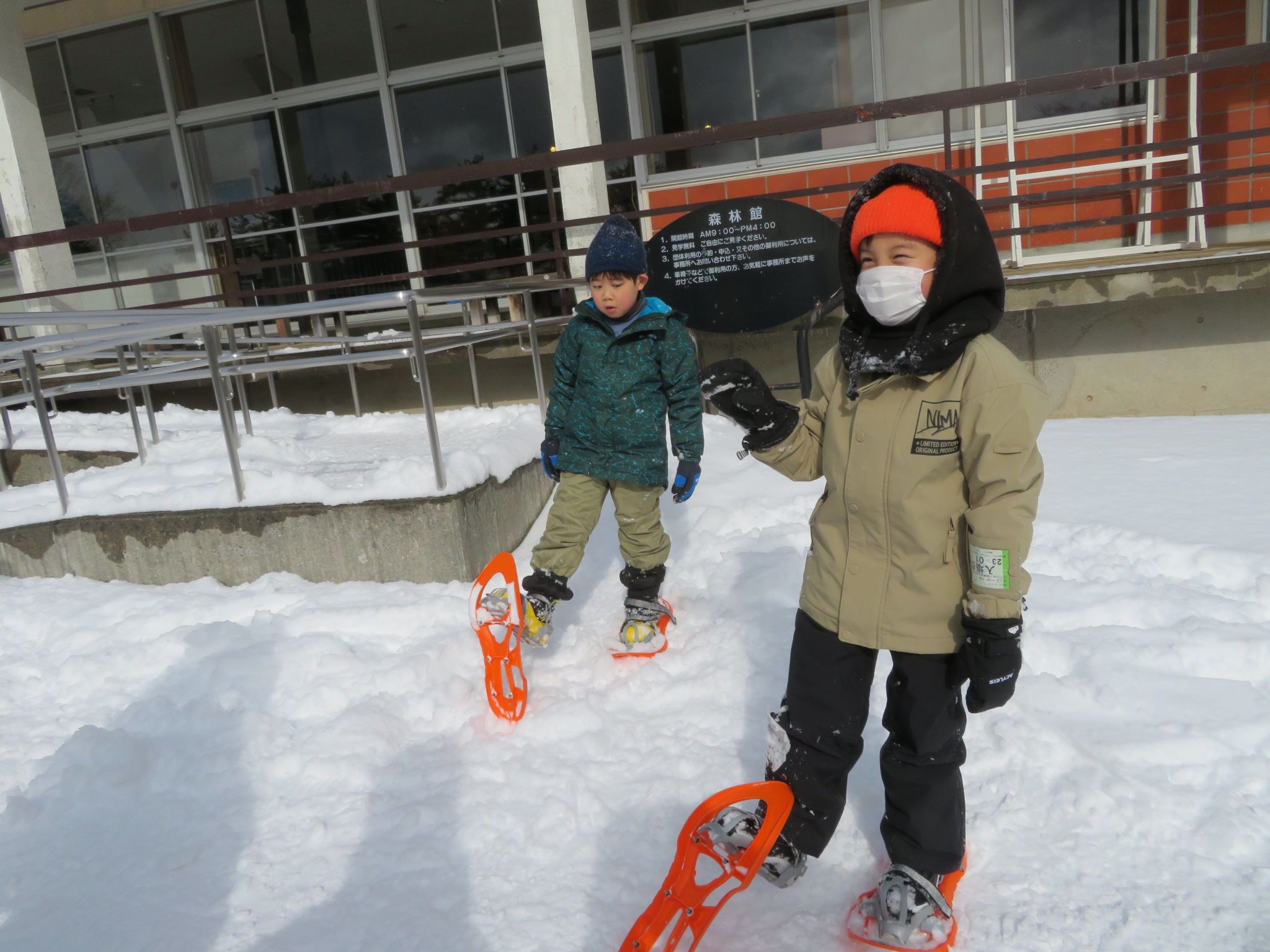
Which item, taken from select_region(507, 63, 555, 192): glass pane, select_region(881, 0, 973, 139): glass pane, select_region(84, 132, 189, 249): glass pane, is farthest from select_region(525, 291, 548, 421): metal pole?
select_region(84, 132, 189, 249): glass pane

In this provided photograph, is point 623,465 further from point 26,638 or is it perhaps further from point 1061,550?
point 26,638

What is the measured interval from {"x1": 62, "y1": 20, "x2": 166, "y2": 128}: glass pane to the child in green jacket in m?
8.73

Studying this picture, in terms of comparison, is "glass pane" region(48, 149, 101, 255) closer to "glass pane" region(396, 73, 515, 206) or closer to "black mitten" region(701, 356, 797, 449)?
"glass pane" region(396, 73, 515, 206)

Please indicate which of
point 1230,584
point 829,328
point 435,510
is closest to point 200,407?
point 435,510

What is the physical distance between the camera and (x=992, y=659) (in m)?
1.53

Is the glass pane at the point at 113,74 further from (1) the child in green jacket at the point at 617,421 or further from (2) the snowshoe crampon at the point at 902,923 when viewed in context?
(2) the snowshoe crampon at the point at 902,923

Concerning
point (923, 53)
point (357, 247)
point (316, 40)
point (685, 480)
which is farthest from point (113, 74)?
point (685, 480)

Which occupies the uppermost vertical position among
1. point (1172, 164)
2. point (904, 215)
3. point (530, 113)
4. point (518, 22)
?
point (518, 22)

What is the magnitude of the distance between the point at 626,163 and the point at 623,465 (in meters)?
5.70

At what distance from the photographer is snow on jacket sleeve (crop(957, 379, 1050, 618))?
4.97 ft

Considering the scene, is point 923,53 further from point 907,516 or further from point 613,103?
point 907,516

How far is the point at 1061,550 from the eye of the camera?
3369 millimetres

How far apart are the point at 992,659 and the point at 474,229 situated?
7.86m

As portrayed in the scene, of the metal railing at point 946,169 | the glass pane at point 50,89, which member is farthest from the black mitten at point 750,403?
the glass pane at point 50,89
